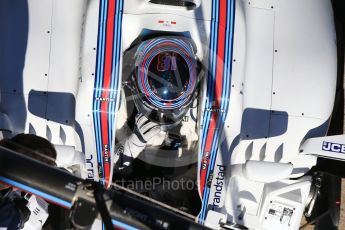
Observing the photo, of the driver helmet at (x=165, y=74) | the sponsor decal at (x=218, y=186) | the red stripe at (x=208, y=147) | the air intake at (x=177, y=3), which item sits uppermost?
the air intake at (x=177, y=3)

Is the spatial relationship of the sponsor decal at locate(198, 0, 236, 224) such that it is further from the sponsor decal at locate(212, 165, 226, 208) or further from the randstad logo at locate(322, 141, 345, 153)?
the randstad logo at locate(322, 141, 345, 153)

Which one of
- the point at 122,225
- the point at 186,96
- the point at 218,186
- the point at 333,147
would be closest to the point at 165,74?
the point at 186,96

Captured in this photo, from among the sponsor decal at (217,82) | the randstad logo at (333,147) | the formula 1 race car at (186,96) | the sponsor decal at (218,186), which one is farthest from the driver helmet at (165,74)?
the randstad logo at (333,147)

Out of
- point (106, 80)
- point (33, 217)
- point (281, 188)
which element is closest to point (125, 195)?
point (106, 80)

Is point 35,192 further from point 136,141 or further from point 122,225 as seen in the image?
point 136,141

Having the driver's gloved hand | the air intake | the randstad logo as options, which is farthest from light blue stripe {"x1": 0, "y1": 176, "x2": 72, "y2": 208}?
the randstad logo

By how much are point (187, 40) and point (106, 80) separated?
1.92 ft

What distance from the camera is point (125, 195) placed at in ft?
4.43

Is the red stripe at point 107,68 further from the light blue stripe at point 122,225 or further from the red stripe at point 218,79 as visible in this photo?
the light blue stripe at point 122,225

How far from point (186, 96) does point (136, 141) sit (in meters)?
0.51

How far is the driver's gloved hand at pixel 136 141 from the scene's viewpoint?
3.13m

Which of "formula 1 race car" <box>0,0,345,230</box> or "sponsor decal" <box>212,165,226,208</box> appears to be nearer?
"formula 1 race car" <box>0,0,345,230</box>

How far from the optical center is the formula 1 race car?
9.95 feet

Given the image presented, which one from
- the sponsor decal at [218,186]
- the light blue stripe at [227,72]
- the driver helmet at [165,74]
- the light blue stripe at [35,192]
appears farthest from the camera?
the sponsor decal at [218,186]
